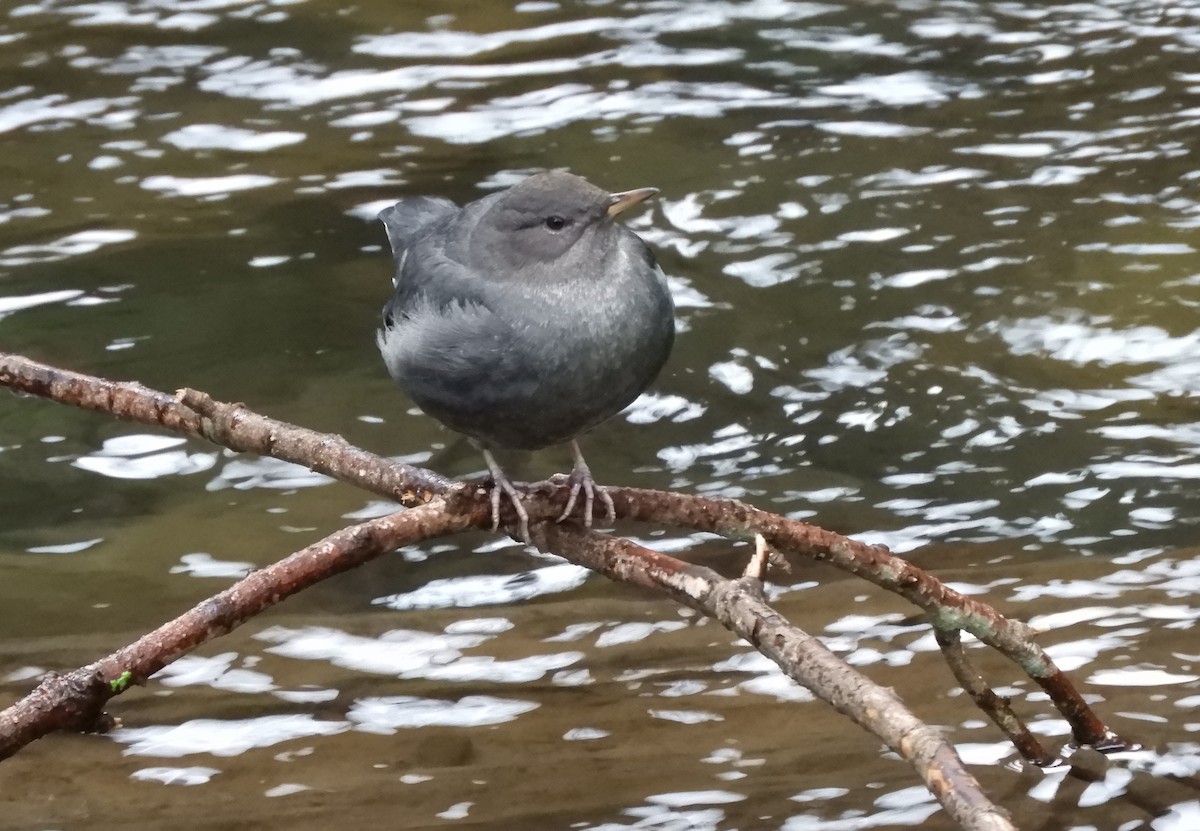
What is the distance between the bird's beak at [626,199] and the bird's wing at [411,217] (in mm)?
541

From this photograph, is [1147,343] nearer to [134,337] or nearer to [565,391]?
[565,391]

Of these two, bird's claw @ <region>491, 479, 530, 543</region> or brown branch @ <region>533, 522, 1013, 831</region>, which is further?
bird's claw @ <region>491, 479, 530, 543</region>

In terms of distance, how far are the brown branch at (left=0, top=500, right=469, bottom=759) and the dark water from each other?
2.57ft

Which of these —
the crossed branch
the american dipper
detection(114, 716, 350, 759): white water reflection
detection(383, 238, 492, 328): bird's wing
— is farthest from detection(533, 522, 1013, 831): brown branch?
detection(114, 716, 350, 759): white water reflection

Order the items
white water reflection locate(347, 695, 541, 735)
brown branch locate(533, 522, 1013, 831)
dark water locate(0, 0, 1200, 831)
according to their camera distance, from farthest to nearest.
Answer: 1. white water reflection locate(347, 695, 541, 735)
2. dark water locate(0, 0, 1200, 831)
3. brown branch locate(533, 522, 1013, 831)

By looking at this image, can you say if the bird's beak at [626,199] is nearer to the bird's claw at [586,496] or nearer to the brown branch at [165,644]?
the bird's claw at [586,496]

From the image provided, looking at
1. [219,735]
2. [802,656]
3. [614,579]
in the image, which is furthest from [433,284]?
[802,656]

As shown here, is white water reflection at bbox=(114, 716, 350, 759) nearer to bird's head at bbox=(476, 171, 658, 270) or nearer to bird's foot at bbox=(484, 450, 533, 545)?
bird's foot at bbox=(484, 450, 533, 545)

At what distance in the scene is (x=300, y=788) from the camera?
2703 mm

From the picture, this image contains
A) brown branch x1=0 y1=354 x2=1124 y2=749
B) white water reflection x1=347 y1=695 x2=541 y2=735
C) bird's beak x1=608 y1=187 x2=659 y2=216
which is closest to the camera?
brown branch x1=0 y1=354 x2=1124 y2=749

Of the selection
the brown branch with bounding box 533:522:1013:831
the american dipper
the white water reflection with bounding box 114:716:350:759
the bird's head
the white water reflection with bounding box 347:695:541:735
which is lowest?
the white water reflection with bounding box 347:695:541:735

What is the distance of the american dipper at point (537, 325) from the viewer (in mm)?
2375

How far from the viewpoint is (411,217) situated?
121 inches

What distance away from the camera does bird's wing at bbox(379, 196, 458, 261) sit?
3018 mm
